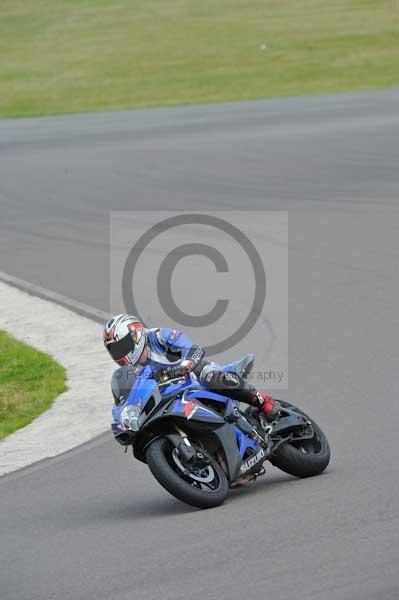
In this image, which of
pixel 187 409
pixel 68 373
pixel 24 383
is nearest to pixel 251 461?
pixel 187 409

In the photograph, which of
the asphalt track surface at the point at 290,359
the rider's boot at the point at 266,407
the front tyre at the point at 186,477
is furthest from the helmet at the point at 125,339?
the asphalt track surface at the point at 290,359

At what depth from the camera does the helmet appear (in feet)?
28.0

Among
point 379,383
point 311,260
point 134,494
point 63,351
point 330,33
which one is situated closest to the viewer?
point 134,494

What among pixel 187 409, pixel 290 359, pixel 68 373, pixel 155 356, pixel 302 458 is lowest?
pixel 68 373

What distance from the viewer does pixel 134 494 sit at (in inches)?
365

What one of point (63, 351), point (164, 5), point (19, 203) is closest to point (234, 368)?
point (63, 351)

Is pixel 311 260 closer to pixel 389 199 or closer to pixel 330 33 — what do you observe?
pixel 389 199

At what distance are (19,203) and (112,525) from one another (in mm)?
16409

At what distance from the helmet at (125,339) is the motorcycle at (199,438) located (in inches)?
6.3

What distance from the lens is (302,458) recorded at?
8.91 metres

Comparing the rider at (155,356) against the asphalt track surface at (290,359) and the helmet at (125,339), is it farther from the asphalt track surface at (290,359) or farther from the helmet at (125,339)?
the asphalt track surface at (290,359)

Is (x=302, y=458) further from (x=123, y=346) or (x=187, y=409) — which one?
(x=123, y=346)

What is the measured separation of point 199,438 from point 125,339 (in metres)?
0.91

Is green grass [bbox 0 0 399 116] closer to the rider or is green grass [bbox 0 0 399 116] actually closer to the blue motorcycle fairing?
the rider
